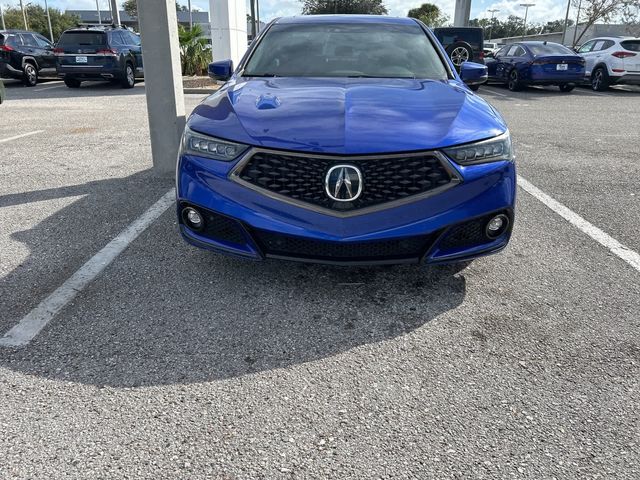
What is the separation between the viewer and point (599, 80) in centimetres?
1587

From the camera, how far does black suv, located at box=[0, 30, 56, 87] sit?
48.5 feet

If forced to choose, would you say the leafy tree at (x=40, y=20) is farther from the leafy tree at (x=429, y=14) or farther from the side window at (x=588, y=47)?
the side window at (x=588, y=47)

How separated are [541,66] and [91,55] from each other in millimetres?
12206

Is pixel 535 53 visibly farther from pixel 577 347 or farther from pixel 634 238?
pixel 577 347

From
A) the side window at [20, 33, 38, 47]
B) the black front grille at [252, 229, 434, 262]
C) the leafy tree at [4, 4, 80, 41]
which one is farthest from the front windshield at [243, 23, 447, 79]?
the leafy tree at [4, 4, 80, 41]

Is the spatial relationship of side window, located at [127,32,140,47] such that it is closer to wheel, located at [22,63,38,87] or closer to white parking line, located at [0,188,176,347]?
wheel, located at [22,63,38,87]

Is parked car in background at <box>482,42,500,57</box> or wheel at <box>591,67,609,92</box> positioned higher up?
parked car in background at <box>482,42,500,57</box>

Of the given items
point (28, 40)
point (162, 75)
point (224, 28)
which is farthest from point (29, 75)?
point (162, 75)

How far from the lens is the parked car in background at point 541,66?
14438 millimetres

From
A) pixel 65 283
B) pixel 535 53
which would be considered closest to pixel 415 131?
pixel 65 283

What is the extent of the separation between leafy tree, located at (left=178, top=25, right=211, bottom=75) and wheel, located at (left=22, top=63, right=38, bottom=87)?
434cm

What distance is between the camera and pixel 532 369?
93.0 inches

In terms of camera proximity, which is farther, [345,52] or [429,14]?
[429,14]

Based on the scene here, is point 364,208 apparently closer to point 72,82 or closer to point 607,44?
point 72,82
